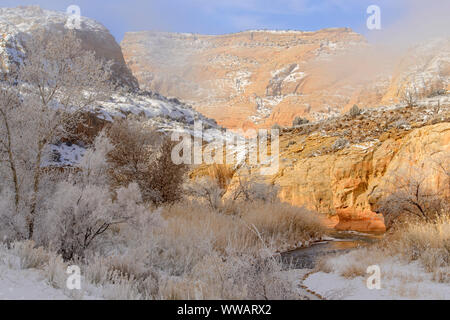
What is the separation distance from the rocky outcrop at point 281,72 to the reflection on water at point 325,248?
31.3m

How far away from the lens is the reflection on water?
718cm

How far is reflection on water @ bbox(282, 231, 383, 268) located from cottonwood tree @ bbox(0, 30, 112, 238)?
5132 mm

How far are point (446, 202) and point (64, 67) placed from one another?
8.69 metres

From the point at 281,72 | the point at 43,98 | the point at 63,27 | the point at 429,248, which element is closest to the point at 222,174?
the point at 43,98

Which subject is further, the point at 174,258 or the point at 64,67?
the point at 64,67

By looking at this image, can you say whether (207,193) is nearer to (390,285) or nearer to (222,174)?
(222,174)

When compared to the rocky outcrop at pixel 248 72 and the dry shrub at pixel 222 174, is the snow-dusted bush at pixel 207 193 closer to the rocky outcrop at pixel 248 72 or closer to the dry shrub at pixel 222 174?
the dry shrub at pixel 222 174

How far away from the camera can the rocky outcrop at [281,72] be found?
52.5 metres

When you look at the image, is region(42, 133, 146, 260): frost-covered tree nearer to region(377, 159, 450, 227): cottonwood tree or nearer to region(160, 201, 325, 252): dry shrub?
region(160, 201, 325, 252): dry shrub

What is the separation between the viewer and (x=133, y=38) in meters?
182
